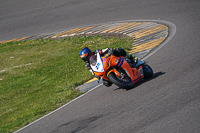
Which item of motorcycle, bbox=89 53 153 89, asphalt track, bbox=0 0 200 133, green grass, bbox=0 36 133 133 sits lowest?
green grass, bbox=0 36 133 133

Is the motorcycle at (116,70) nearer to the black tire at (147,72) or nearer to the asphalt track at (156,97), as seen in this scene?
the black tire at (147,72)

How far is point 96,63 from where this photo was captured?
8.07 metres

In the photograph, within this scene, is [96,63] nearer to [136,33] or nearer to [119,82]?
[119,82]

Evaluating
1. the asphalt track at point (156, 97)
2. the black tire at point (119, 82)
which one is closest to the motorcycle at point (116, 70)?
the black tire at point (119, 82)

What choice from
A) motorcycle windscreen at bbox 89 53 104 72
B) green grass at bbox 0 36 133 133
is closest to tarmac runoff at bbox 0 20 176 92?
green grass at bbox 0 36 133 133

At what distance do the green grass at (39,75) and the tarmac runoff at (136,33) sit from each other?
354 mm

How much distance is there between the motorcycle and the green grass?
1.52 meters

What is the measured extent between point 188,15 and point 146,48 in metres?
2.95

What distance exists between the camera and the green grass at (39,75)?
30.0 ft

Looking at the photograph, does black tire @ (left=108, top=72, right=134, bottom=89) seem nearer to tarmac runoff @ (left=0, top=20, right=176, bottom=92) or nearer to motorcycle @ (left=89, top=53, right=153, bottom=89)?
motorcycle @ (left=89, top=53, right=153, bottom=89)

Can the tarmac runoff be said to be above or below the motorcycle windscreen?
below

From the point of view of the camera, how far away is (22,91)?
10.9 m

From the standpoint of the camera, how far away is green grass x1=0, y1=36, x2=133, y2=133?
914 cm

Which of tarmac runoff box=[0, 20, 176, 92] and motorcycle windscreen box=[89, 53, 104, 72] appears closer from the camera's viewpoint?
motorcycle windscreen box=[89, 53, 104, 72]
